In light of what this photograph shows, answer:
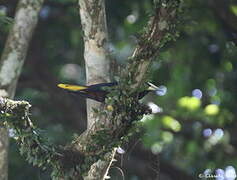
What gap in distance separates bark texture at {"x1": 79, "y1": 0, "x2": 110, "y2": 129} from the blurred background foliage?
2.81 m

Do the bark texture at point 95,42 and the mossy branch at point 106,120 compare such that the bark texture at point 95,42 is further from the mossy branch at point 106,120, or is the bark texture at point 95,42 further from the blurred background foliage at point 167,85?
the blurred background foliage at point 167,85

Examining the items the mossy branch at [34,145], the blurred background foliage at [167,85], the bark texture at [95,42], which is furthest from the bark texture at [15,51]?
the blurred background foliage at [167,85]

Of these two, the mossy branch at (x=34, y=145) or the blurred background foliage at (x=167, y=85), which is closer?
the mossy branch at (x=34, y=145)

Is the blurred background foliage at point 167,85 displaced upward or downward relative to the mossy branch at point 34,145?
downward

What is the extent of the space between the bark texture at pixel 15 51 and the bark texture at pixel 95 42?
919 millimetres

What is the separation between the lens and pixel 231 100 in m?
8.64

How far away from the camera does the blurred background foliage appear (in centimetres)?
848

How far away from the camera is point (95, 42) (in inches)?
216

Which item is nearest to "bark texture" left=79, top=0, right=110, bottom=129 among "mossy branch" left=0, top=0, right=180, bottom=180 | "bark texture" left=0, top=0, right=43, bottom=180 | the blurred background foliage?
"mossy branch" left=0, top=0, right=180, bottom=180

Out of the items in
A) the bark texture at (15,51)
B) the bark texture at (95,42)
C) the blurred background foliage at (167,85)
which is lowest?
the blurred background foliage at (167,85)

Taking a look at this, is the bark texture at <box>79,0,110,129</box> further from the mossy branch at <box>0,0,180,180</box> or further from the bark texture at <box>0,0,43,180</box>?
the bark texture at <box>0,0,43,180</box>

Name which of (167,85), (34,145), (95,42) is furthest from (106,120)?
(167,85)

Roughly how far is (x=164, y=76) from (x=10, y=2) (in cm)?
209

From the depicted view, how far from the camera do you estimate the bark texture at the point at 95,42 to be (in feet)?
17.7
